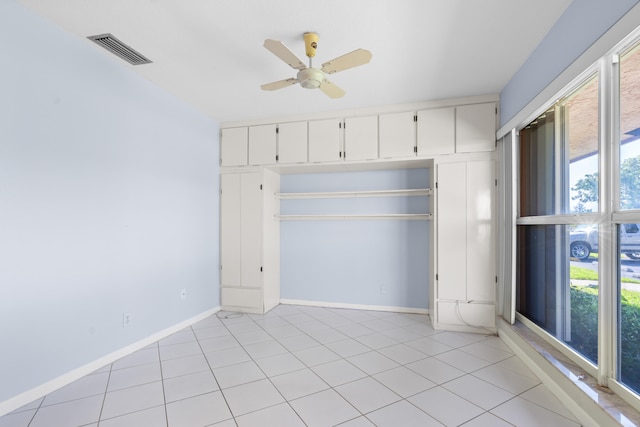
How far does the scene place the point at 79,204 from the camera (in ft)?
7.65

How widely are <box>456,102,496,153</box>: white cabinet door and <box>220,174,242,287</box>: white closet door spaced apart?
115 inches

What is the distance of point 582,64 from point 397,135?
1.91m

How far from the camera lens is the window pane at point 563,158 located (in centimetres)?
191

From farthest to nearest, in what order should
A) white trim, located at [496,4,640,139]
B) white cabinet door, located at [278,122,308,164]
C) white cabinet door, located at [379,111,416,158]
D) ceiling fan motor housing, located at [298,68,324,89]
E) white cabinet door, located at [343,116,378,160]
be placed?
white cabinet door, located at [278,122,308,164] → white cabinet door, located at [343,116,378,160] → white cabinet door, located at [379,111,416,158] → ceiling fan motor housing, located at [298,68,324,89] → white trim, located at [496,4,640,139]

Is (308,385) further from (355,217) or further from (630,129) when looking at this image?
(630,129)

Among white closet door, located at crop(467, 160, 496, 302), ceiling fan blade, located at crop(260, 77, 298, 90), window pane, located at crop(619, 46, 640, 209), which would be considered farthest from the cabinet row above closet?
window pane, located at crop(619, 46, 640, 209)

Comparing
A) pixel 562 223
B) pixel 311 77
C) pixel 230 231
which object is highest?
pixel 311 77

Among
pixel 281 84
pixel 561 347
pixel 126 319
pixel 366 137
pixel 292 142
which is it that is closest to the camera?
pixel 561 347

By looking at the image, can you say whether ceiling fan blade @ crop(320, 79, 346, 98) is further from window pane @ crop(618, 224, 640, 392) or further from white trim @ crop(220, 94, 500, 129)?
window pane @ crop(618, 224, 640, 392)

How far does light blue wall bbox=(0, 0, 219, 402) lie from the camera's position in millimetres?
1938

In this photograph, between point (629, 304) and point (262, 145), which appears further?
point (262, 145)

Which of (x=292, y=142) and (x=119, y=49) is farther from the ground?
(x=119, y=49)

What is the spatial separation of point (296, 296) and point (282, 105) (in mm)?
2719

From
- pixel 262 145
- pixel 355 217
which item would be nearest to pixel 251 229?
pixel 262 145
